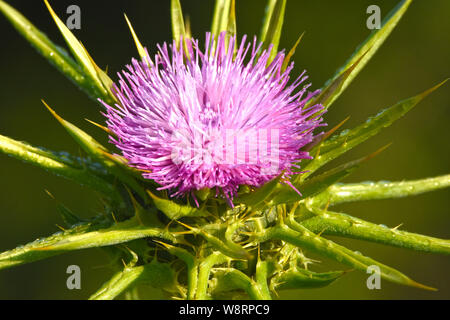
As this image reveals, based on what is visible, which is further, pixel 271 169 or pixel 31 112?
Result: pixel 31 112

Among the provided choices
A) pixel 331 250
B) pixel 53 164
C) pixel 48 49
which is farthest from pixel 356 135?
pixel 48 49

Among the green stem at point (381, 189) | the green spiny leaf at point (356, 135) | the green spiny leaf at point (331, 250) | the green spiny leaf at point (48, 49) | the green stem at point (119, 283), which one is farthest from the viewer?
the green spiny leaf at point (48, 49)

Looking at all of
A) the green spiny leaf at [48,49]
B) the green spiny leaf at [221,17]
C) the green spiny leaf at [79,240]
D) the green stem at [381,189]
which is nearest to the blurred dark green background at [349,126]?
the green stem at [381,189]

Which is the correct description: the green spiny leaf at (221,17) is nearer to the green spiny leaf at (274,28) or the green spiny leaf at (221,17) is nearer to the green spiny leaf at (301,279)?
the green spiny leaf at (274,28)

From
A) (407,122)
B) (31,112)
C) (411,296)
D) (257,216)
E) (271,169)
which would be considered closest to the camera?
(271,169)

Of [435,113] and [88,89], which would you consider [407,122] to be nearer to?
[435,113]

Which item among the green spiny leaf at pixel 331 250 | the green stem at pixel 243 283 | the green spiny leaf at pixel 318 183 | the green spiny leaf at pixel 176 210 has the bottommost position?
the green stem at pixel 243 283

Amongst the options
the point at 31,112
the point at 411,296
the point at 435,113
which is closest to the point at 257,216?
the point at 411,296
